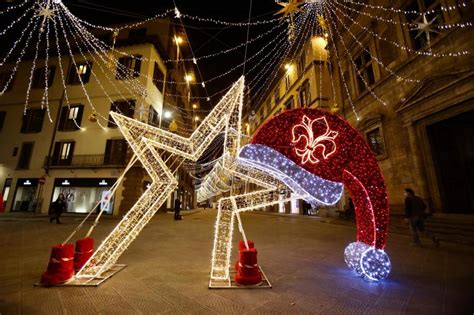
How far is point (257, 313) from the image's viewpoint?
3402 mm

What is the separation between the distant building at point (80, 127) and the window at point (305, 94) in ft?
39.2

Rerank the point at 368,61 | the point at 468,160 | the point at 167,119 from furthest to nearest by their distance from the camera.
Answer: the point at 167,119 → the point at 368,61 → the point at 468,160

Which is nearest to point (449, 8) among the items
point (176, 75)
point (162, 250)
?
point (162, 250)

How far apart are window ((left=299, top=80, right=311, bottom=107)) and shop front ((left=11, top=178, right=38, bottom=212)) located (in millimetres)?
25491

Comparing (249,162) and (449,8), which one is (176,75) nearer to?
(449,8)

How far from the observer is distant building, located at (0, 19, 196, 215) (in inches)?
785

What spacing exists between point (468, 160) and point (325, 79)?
1211cm

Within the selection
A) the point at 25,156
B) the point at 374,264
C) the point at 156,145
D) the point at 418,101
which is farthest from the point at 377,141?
the point at 25,156

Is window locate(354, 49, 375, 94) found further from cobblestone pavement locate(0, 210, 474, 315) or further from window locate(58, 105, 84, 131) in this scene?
window locate(58, 105, 84, 131)

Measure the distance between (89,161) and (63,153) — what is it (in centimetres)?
312

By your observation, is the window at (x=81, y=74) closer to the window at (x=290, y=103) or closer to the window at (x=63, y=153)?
the window at (x=63, y=153)

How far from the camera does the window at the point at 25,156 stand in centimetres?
2168

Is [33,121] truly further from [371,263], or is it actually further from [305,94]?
[371,263]

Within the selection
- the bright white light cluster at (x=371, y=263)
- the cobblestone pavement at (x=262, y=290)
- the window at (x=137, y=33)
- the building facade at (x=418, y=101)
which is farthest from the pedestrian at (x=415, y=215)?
the window at (x=137, y=33)
